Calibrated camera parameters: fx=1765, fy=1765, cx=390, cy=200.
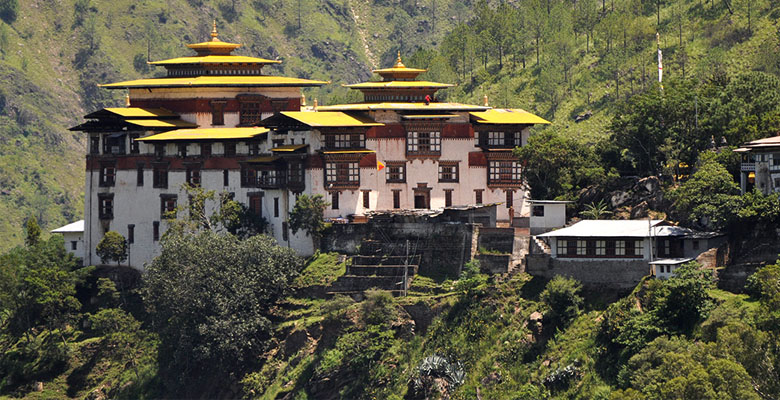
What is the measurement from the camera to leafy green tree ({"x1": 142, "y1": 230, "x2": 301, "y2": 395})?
123312 mm

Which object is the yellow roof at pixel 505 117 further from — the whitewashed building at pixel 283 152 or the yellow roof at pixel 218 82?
the yellow roof at pixel 218 82

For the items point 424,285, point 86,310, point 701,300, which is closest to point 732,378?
point 701,300

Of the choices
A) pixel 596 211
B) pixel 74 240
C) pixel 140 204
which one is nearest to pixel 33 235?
pixel 74 240

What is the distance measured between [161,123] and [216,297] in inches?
836

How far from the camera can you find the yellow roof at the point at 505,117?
438ft

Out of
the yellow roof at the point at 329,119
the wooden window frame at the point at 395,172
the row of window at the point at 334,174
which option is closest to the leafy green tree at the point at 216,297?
the row of window at the point at 334,174

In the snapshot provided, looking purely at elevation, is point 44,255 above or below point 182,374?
above

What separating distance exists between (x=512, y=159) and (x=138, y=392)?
1288 inches

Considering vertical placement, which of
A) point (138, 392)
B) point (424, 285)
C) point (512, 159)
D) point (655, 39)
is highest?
point (655, 39)

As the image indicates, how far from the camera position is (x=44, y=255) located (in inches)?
5335

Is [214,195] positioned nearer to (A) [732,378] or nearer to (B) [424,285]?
(B) [424,285]

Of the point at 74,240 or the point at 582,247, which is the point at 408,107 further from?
the point at 74,240

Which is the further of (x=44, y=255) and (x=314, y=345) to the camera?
(x=44, y=255)

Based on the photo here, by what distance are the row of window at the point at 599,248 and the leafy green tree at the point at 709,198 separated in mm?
4181
